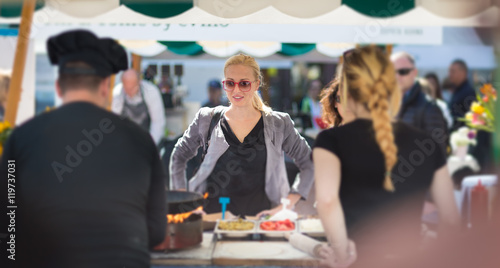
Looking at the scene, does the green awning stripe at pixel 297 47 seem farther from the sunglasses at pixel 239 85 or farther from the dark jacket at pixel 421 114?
the sunglasses at pixel 239 85

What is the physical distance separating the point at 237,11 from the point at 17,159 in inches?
48.2

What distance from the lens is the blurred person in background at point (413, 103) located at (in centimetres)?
205

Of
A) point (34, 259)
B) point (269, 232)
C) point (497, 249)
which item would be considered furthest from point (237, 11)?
point (497, 249)

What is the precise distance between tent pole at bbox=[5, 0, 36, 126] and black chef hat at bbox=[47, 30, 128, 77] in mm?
678

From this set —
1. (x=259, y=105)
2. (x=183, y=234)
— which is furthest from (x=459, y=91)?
(x=183, y=234)

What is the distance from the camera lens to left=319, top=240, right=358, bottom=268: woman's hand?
1.92 metres

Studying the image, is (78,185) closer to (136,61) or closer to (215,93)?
(215,93)

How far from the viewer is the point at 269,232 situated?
8.24ft

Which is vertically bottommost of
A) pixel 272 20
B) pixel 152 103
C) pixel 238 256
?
pixel 238 256

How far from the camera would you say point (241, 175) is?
8.97 ft

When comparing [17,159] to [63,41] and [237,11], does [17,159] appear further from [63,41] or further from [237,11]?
[237,11]

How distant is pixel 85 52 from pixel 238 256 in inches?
45.5

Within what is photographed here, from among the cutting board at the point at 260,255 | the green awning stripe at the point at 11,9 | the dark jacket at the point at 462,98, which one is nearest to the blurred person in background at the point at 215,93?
the cutting board at the point at 260,255

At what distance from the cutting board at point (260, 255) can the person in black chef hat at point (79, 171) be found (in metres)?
0.63
